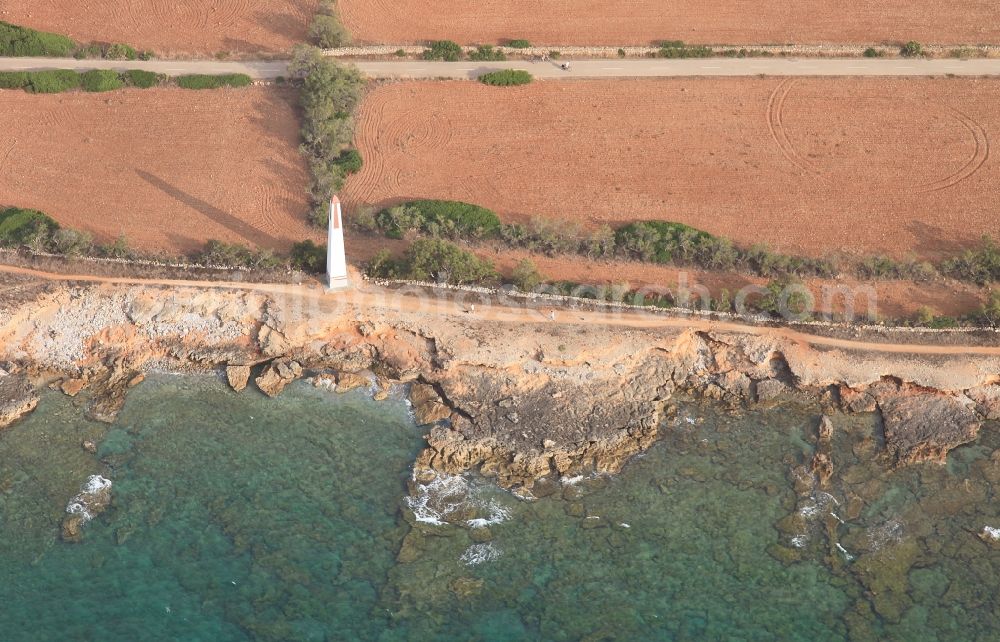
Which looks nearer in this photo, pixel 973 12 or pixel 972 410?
pixel 972 410

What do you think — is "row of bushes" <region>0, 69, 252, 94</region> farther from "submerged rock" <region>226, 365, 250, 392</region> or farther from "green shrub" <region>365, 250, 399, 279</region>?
"submerged rock" <region>226, 365, 250, 392</region>

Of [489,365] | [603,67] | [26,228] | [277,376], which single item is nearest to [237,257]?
[277,376]

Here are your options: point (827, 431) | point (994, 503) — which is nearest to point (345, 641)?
point (827, 431)

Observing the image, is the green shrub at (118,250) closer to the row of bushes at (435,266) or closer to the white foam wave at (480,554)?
the row of bushes at (435,266)

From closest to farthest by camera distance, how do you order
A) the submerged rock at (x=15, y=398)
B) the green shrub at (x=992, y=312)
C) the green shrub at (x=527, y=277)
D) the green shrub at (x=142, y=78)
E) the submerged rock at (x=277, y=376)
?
the submerged rock at (x=15, y=398)
the submerged rock at (x=277, y=376)
the green shrub at (x=992, y=312)
the green shrub at (x=527, y=277)
the green shrub at (x=142, y=78)

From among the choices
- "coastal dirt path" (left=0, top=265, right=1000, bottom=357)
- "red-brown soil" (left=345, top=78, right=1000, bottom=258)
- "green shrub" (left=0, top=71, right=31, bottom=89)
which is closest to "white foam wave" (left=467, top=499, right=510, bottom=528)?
"coastal dirt path" (left=0, top=265, right=1000, bottom=357)

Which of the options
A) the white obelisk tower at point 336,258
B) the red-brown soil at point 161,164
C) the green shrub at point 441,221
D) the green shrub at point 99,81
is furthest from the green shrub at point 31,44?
the white obelisk tower at point 336,258

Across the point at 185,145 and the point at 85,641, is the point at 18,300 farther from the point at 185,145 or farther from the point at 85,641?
the point at 85,641
